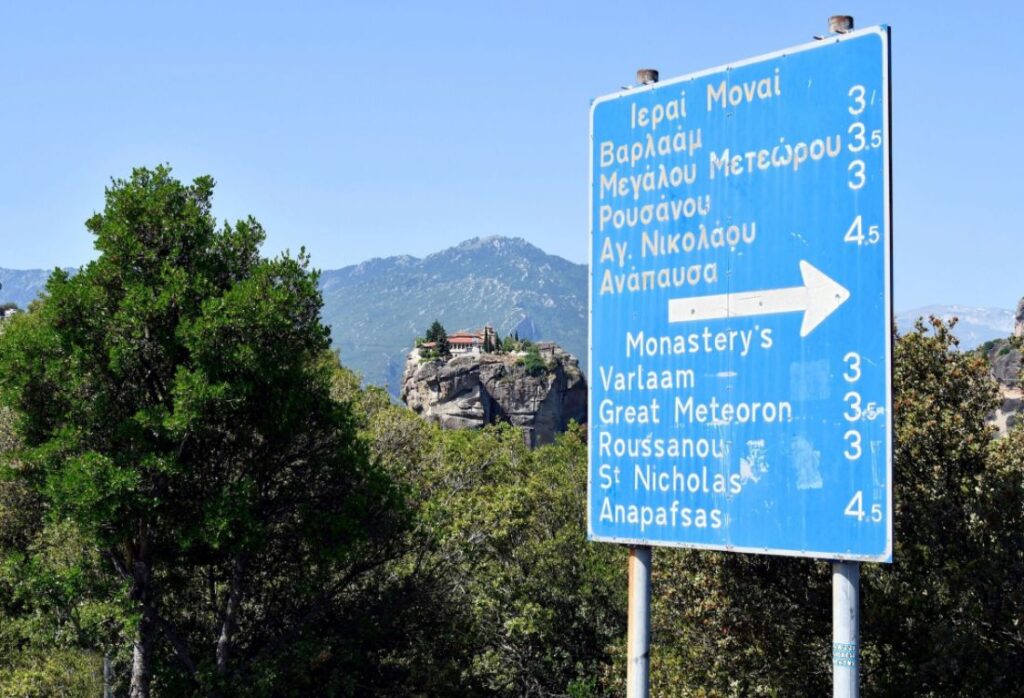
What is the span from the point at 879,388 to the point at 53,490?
15.7 m

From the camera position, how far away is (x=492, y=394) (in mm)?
131250

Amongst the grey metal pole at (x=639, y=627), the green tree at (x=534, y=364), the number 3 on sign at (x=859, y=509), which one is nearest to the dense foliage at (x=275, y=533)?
the grey metal pole at (x=639, y=627)

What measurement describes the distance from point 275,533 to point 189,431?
134 inches

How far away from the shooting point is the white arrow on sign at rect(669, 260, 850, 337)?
7137 mm

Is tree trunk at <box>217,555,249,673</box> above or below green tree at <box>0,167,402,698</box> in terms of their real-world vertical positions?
below

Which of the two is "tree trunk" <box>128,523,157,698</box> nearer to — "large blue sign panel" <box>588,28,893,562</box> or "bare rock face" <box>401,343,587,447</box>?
"large blue sign panel" <box>588,28,893,562</box>

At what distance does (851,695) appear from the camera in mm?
6879

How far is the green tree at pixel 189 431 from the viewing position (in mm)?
19188

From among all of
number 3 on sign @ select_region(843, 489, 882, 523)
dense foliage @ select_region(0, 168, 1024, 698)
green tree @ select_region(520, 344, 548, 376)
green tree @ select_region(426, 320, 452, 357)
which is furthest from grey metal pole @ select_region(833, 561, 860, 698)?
green tree @ select_region(426, 320, 452, 357)

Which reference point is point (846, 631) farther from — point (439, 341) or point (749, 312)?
point (439, 341)

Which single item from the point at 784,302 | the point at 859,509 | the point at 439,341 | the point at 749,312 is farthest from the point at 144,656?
the point at 439,341

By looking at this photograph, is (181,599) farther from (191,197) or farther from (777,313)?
(777,313)

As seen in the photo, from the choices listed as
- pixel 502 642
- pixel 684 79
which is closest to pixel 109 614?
pixel 502 642

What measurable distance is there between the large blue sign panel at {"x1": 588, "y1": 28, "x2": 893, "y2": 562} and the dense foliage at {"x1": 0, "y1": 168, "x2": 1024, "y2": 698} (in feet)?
26.6
